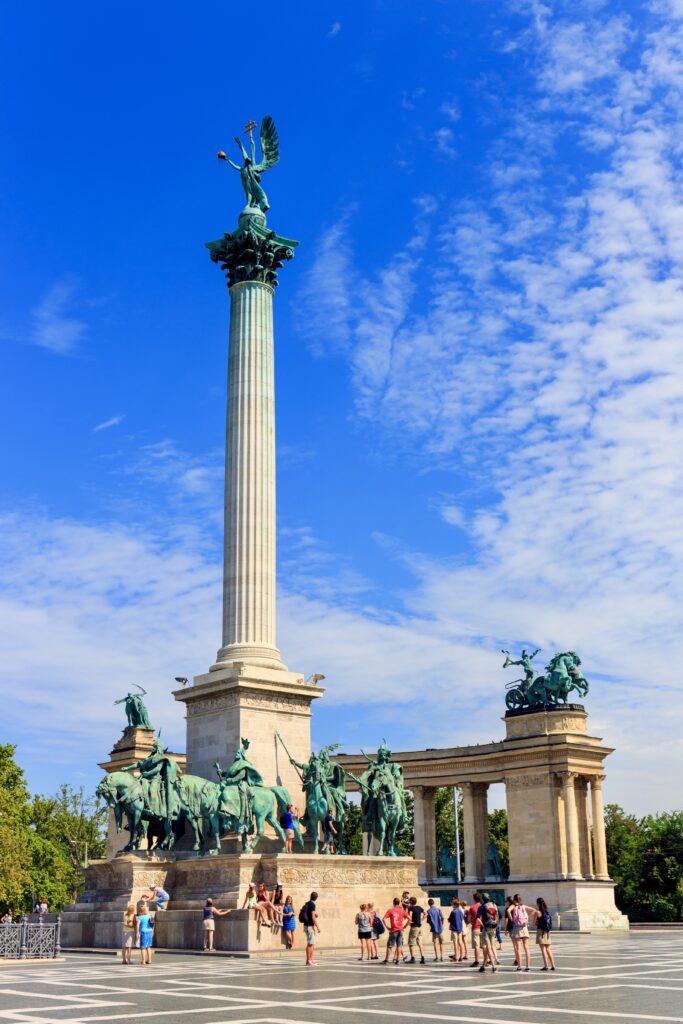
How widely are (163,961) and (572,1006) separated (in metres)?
17.3

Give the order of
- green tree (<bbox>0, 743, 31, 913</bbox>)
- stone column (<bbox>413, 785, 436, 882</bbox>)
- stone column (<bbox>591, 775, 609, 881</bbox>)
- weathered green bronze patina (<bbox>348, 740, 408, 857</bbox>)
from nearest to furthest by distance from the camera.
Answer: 1. weathered green bronze patina (<bbox>348, 740, 408, 857</bbox>)
2. green tree (<bbox>0, 743, 31, 913</bbox>)
3. stone column (<bbox>591, 775, 609, 881</bbox>)
4. stone column (<bbox>413, 785, 436, 882</bbox>)

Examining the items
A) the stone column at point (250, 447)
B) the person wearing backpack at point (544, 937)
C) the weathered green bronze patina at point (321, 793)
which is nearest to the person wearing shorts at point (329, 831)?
the weathered green bronze patina at point (321, 793)

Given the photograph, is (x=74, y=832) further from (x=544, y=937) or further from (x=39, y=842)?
(x=544, y=937)

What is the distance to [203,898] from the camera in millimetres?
38656

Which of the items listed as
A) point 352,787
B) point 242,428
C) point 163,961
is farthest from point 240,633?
point 352,787

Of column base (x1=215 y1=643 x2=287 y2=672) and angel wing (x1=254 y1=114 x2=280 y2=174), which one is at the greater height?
angel wing (x1=254 y1=114 x2=280 y2=174)

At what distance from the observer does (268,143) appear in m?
56.9

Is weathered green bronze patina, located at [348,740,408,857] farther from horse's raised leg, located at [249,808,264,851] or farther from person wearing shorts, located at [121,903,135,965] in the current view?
person wearing shorts, located at [121,903,135,965]

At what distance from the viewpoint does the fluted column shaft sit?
1891 inches

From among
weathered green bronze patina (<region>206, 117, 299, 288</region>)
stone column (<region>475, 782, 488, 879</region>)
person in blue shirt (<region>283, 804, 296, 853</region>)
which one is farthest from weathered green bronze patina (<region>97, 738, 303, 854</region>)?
stone column (<region>475, 782, 488, 879</region>)

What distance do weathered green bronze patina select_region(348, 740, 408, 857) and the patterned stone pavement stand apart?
32.0 feet

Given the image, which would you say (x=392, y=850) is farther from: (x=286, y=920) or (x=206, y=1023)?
(x=206, y=1023)

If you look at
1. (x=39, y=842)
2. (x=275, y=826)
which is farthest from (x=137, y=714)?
(x=275, y=826)

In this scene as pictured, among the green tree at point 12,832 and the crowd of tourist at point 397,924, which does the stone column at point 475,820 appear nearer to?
the green tree at point 12,832
